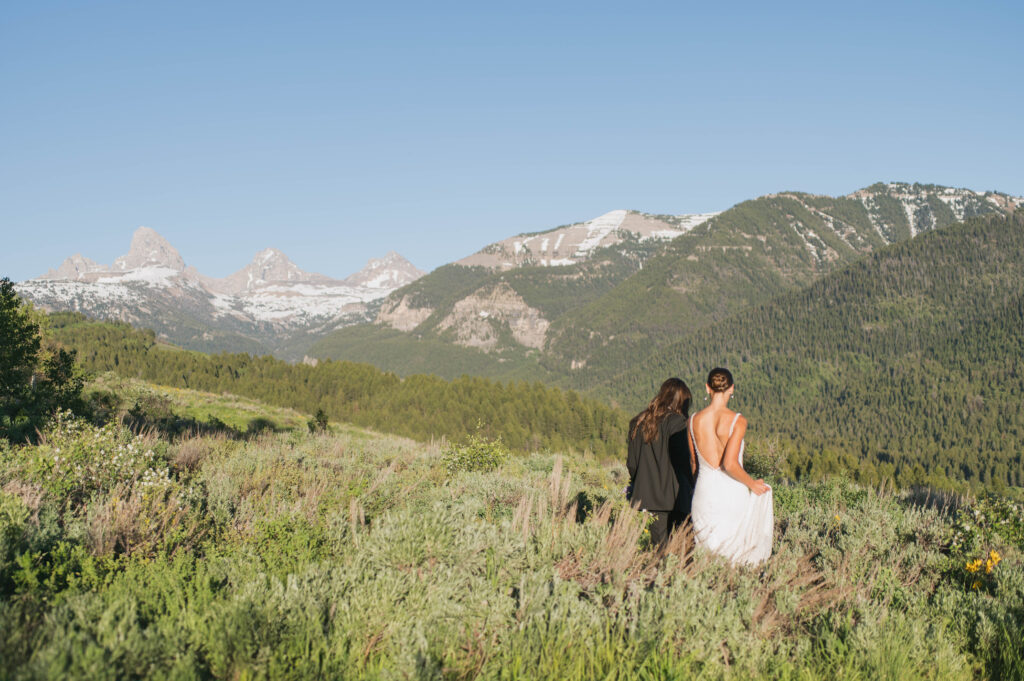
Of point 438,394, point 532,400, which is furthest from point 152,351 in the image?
point 532,400

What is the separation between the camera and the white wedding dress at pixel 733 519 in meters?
5.72

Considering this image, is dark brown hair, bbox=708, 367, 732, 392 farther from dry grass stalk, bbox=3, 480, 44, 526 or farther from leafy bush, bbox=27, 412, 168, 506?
dry grass stalk, bbox=3, 480, 44, 526

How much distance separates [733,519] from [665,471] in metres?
1.19

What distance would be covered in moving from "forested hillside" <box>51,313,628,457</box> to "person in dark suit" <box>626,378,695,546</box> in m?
71.5

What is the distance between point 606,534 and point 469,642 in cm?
210

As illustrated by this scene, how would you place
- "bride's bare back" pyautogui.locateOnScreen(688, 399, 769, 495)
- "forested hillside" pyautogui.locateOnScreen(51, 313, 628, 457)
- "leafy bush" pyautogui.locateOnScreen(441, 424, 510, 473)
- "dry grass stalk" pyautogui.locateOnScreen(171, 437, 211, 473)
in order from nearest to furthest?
"bride's bare back" pyautogui.locateOnScreen(688, 399, 769, 495) < "dry grass stalk" pyautogui.locateOnScreen(171, 437, 211, 473) < "leafy bush" pyautogui.locateOnScreen(441, 424, 510, 473) < "forested hillside" pyautogui.locateOnScreen(51, 313, 628, 457)

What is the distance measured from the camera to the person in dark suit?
6809mm

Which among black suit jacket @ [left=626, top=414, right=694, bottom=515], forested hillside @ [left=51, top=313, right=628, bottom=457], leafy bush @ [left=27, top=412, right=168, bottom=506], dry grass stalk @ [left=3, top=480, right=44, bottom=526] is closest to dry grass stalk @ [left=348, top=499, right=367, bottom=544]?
leafy bush @ [left=27, top=412, right=168, bottom=506]

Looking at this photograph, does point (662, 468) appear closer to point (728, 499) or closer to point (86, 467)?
point (728, 499)

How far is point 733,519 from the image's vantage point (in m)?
5.79

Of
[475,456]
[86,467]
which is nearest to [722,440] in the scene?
[86,467]

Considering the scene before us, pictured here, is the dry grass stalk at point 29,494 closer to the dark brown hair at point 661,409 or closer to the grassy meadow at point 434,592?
the grassy meadow at point 434,592

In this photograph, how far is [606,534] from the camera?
5.57 meters

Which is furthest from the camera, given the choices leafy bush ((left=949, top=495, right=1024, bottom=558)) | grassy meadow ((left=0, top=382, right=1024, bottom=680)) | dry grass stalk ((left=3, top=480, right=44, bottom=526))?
leafy bush ((left=949, top=495, right=1024, bottom=558))
